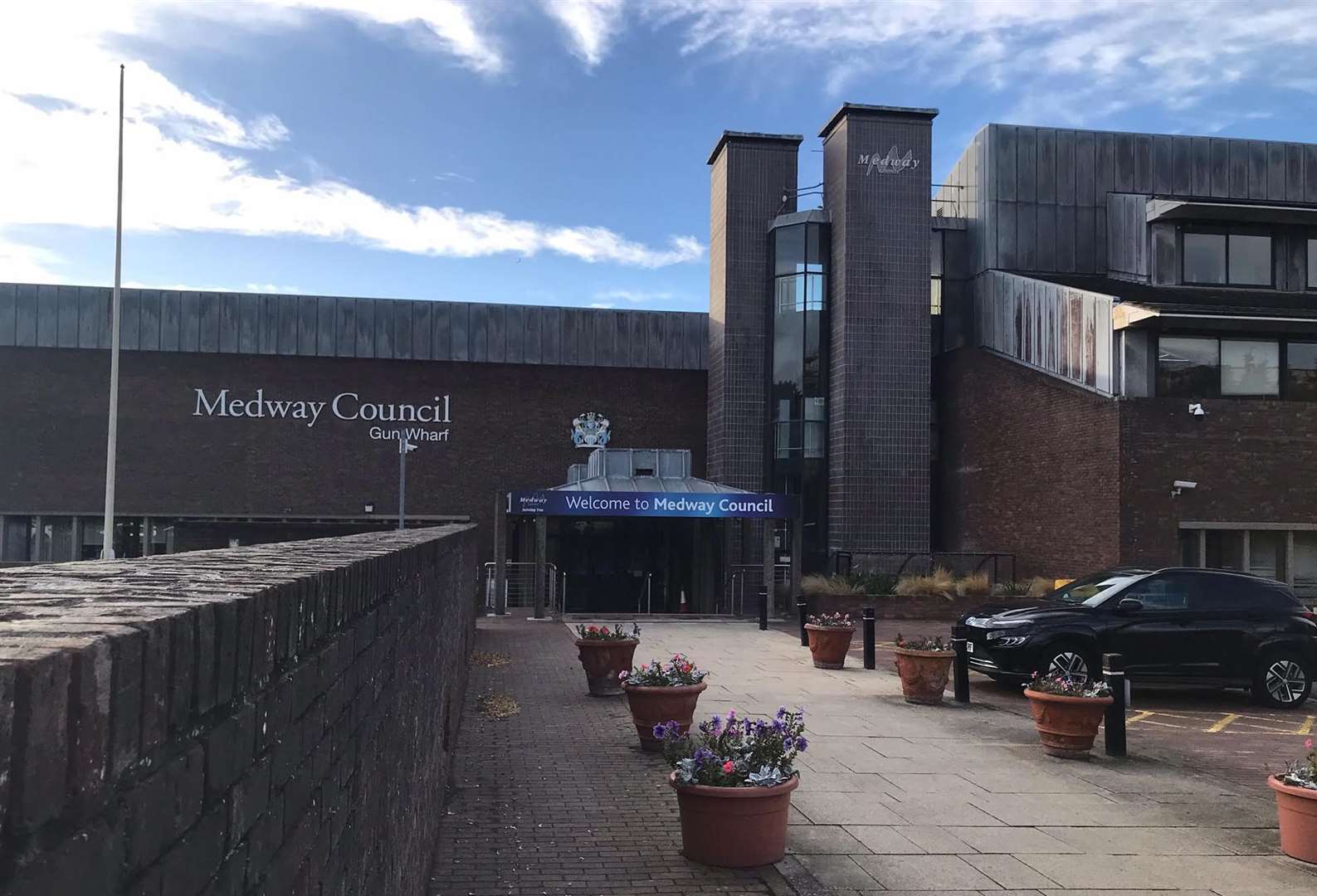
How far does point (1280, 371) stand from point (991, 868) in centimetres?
2387

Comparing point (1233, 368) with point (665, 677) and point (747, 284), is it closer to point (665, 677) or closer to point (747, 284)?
point (747, 284)

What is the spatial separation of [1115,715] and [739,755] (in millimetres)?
5248

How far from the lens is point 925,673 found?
13766 millimetres

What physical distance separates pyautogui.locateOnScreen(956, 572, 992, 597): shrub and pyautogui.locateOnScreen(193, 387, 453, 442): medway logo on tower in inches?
717

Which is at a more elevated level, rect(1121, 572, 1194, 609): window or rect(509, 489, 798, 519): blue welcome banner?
rect(509, 489, 798, 519): blue welcome banner

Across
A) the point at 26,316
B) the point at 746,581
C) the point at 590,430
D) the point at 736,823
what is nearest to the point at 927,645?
the point at 736,823

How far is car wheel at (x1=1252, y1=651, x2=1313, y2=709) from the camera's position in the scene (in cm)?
1446

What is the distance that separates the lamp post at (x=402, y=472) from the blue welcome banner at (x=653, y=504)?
28.2ft

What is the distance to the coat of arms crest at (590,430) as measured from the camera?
3862 cm

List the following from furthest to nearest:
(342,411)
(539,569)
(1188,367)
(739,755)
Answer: (342,411) → (1188,367) → (539,569) → (739,755)

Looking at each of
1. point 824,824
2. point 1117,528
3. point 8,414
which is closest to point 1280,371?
point 1117,528

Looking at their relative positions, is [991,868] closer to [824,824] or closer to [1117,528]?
[824,824]

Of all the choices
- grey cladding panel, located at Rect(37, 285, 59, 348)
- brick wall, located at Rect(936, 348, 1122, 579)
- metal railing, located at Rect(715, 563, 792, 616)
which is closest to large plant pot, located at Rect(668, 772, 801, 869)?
brick wall, located at Rect(936, 348, 1122, 579)

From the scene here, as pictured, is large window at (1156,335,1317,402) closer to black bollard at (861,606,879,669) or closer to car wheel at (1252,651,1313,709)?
black bollard at (861,606,879,669)
